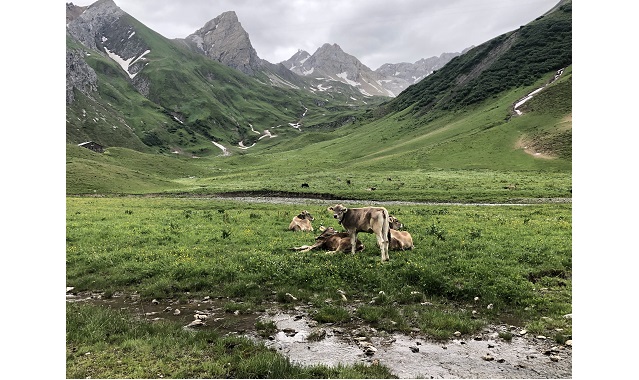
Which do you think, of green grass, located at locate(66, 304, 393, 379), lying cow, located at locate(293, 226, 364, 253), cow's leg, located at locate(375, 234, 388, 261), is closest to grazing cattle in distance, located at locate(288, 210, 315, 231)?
lying cow, located at locate(293, 226, 364, 253)

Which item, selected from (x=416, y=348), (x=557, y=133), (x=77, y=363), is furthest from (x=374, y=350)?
(x=557, y=133)

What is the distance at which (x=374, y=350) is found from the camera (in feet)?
30.8

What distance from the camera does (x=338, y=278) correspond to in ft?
47.9

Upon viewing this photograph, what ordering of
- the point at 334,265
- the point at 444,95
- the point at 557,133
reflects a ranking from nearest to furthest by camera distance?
1. the point at 334,265
2. the point at 557,133
3. the point at 444,95

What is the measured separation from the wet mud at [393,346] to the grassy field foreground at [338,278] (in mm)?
558

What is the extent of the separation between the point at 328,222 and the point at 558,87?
124 m

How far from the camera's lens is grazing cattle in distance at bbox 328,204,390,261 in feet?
53.4

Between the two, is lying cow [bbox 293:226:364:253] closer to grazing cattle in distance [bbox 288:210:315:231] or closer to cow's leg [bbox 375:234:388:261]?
cow's leg [bbox 375:234:388:261]

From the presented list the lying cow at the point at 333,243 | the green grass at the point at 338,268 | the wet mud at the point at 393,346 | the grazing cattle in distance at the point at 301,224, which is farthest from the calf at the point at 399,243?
the grazing cattle in distance at the point at 301,224

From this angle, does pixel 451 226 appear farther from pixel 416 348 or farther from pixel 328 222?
pixel 416 348

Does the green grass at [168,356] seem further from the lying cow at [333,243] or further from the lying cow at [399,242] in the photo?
the lying cow at [399,242]

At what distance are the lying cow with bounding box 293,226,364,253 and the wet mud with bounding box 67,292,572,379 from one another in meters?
6.00

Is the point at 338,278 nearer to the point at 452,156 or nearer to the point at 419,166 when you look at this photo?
the point at 419,166

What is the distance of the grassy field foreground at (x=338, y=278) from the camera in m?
10.5
